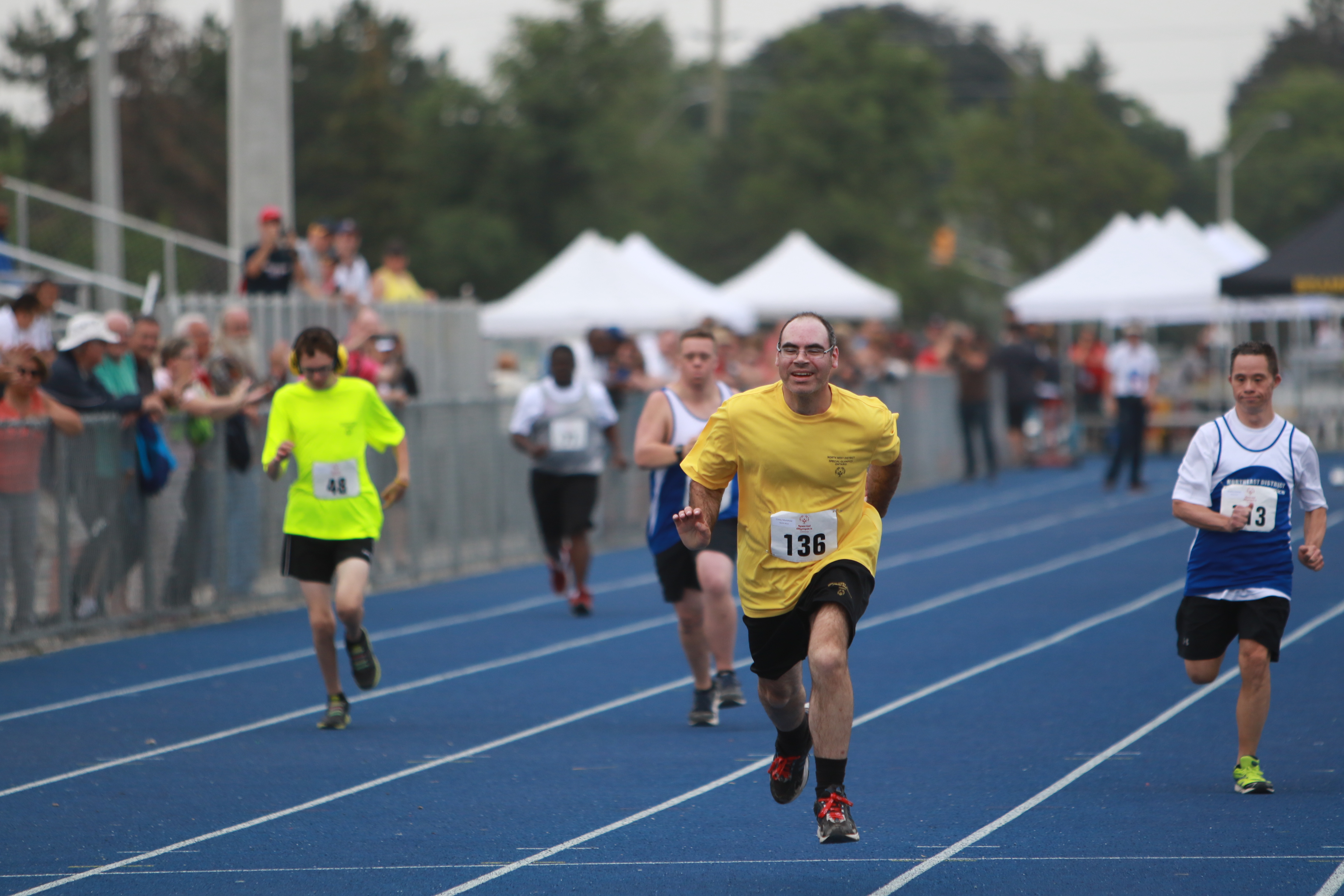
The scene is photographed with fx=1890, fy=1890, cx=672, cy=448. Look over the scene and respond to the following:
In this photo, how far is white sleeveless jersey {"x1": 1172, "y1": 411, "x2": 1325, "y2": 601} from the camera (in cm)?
749

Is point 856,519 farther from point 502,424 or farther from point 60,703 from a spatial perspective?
point 502,424

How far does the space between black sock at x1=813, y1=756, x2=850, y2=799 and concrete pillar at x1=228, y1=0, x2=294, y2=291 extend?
12.5 m

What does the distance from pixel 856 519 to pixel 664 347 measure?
14.3m

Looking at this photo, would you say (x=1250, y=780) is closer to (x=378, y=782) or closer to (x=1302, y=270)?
(x=378, y=782)

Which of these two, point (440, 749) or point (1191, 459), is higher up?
point (1191, 459)

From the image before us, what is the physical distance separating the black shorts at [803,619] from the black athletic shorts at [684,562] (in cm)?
293

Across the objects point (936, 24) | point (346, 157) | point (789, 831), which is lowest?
point (789, 831)

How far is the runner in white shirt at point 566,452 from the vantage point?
1407 cm

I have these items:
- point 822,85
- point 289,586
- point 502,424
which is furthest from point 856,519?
point 822,85

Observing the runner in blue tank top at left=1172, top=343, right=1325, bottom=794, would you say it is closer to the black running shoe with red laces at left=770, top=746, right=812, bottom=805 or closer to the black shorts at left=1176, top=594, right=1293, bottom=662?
the black shorts at left=1176, top=594, right=1293, bottom=662

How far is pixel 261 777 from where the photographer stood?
323 inches

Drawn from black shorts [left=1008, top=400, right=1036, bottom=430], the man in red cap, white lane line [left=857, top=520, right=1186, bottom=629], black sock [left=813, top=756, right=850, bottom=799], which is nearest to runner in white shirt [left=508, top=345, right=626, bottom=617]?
white lane line [left=857, top=520, right=1186, bottom=629]

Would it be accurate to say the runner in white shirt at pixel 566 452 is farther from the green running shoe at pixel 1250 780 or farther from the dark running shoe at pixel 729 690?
the green running shoe at pixel 1250 780

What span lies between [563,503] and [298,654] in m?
2.72
